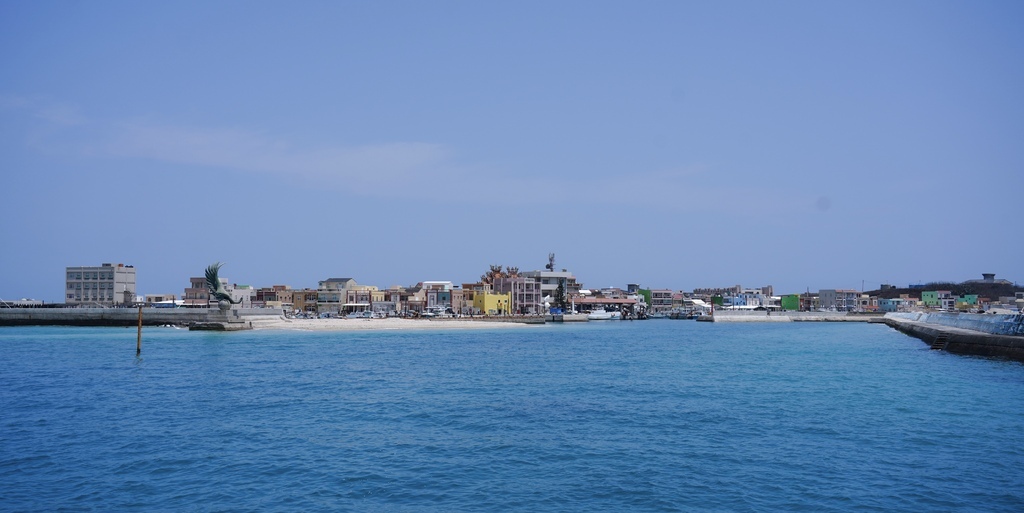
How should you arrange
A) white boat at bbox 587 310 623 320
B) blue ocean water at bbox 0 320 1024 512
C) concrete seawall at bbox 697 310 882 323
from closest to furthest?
blue ocean water at bbox 0 320 1024 512 → concrete seawall at bbox 697 310 882 323 → white boat at bbox 587 310 623 320

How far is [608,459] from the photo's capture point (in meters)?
15.9

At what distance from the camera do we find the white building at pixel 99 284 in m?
103

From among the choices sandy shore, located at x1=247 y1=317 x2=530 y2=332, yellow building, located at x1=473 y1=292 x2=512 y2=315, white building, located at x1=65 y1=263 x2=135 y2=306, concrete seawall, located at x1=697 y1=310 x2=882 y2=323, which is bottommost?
concrete seawall, located at x1=697 y1=310 x2=882 y2=323

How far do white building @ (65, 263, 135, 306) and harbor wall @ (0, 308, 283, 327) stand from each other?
22973mm

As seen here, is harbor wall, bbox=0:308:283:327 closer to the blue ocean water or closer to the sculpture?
the sculpture

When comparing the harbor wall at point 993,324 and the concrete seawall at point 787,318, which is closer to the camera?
the harbor wall at point 993,324

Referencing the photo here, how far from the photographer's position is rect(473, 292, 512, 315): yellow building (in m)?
116

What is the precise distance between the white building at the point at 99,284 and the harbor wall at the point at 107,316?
2297cm

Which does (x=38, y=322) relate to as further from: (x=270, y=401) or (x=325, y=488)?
(x=325, y=488)

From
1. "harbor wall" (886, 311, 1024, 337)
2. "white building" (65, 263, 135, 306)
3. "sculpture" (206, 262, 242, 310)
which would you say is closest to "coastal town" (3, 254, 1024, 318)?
"white building" (65, 263, 135, 306)

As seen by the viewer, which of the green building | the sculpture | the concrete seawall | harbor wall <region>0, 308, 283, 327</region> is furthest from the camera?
the green building

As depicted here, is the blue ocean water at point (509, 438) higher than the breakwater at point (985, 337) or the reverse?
the reverse

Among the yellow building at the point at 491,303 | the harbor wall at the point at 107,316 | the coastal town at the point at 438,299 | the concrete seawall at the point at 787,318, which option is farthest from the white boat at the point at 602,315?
the harbor wall at the point at 107,316

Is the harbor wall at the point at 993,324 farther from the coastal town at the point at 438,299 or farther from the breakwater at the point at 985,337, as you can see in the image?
the coastal town at the point at 438,299
